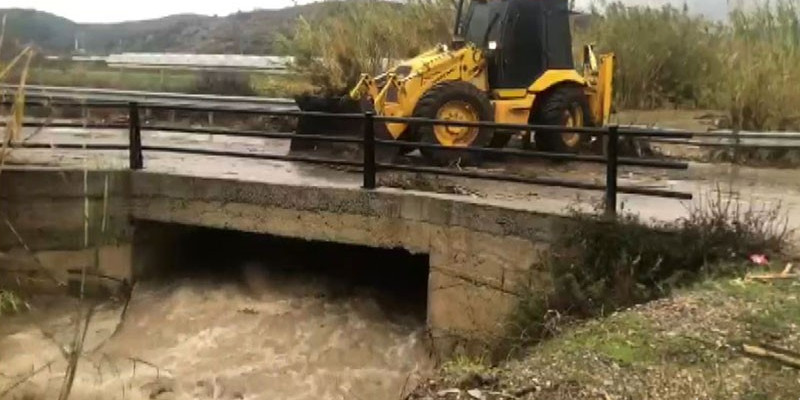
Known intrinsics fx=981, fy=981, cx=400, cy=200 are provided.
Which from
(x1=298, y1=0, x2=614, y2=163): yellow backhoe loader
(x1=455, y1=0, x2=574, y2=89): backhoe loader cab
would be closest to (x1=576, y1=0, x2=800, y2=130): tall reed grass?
(x1=298, y1=0, x2=614, y2=163): yellow backhoe loader

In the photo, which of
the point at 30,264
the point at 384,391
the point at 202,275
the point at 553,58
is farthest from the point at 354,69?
the point at 384,391

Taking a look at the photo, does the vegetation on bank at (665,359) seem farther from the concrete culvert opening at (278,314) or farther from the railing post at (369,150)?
the railing post at (369,150)

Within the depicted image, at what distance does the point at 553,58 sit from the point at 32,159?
20.8 ft

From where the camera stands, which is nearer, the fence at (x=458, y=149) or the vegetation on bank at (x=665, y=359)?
the vegetation on bank at (x=665, y=359)

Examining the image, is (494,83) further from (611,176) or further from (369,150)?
(611,176)

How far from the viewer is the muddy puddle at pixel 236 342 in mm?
8742

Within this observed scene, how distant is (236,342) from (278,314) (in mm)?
617

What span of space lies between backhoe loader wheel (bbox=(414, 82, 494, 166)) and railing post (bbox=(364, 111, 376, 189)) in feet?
4.25

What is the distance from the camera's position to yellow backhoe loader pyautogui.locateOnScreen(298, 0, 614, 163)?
11172mm

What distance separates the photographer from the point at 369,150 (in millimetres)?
9664

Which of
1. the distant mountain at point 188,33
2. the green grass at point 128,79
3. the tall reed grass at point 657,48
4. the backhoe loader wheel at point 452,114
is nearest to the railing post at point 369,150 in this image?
the backhoe loader wheel at point 452,114

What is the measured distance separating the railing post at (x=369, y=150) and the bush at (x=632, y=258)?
2193 mm

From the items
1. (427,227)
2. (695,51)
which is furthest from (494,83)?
(695,51)

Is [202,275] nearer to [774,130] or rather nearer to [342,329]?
[342,329]
